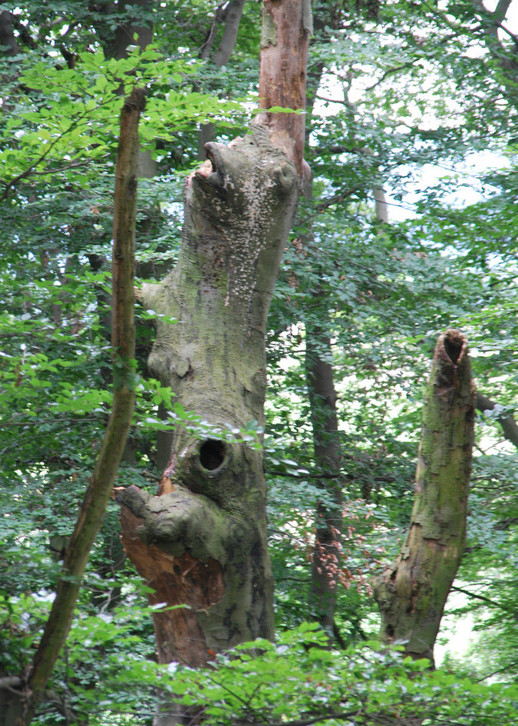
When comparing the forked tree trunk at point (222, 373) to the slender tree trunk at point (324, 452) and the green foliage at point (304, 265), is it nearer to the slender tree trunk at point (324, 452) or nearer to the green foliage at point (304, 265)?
the green foliage at point (304, 265)

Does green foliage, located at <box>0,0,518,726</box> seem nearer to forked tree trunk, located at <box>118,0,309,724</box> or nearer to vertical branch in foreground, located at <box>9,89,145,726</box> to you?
forked tree trunk, located at <box>118,0,309,724</box>

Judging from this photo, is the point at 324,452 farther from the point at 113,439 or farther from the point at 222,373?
the point at 113,439

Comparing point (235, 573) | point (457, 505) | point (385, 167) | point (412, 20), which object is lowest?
point (235, 573)

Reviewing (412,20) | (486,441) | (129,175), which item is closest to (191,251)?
(129,175)

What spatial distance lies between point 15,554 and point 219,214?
2.51 m

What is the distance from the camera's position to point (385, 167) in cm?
950

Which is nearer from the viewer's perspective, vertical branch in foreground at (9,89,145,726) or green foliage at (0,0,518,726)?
vertical branch in foreground at (9,89,145,726)

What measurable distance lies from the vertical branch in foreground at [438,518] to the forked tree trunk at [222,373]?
0.70 metres

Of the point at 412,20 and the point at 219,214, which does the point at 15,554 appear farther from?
the point at 412,20

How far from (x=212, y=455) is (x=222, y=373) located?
20.2 inches

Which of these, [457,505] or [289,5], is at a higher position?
[289,5]

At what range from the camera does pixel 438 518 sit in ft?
12.3

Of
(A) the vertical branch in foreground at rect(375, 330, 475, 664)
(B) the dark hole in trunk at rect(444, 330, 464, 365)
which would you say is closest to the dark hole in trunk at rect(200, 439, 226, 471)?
(A) the vertical branch in foreground at rect(375, 330, 475, 664)

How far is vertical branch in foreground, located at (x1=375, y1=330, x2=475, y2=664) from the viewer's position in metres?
3.73
